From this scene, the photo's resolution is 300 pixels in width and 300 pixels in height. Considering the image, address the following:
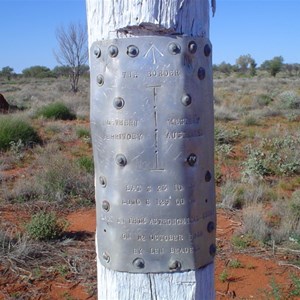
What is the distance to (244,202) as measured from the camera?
6.72 meters

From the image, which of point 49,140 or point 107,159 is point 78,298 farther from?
point 49,140

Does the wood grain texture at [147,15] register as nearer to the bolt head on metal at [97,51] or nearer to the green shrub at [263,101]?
the bolt head on metal at [97,51]

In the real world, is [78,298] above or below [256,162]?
below

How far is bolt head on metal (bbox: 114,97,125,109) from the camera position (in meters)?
1.38

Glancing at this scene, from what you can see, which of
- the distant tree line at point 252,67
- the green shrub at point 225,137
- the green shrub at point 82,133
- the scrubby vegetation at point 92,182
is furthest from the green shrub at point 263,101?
the distant tree line at point 252,67

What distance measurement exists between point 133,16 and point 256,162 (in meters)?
7.37

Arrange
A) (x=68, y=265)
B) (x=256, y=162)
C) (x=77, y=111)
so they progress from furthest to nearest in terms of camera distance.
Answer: (x=77, y=111) → (x=256, y=162) → (x=68, y=265)

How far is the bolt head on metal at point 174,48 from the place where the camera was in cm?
136

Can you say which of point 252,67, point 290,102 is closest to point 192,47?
point 290,102

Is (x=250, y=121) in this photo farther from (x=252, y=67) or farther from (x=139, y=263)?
(x=252, y=67)

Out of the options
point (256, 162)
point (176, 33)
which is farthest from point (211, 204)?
point (256, 162)

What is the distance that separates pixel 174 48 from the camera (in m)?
1.36

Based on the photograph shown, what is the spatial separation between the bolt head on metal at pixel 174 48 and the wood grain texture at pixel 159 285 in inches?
28.9

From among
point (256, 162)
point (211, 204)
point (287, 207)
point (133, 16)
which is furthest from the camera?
point (256, 162)
